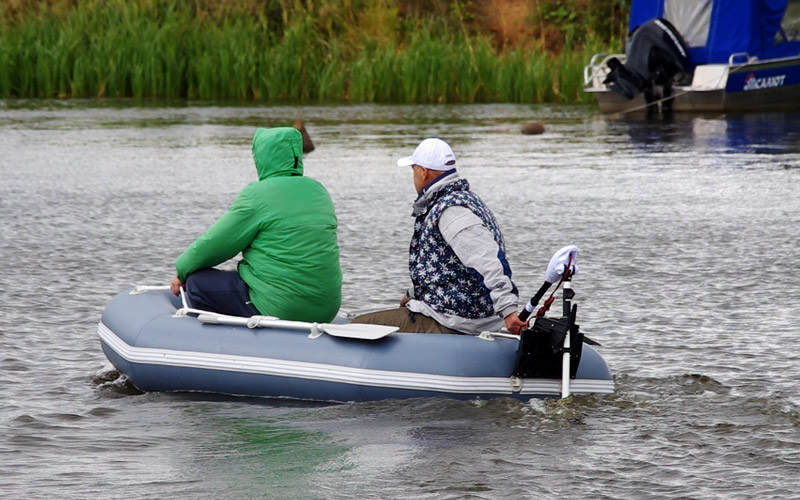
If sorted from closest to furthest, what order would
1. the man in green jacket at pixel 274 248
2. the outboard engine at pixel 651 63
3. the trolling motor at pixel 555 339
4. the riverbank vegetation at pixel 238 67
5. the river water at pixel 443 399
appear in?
1. the river water at pixel 443 399
2. the trolling motor at pixel 555 339
3. the man in green jacket at pixel 274 248
4. the outboard engine at pixel 651 63
5. the riverbank vegetation at pixel 238 67

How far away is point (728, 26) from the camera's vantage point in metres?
25.8

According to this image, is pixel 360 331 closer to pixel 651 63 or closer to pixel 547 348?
pixel 547 348

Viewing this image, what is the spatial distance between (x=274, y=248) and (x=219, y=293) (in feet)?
1.26

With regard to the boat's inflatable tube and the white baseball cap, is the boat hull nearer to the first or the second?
the white baseball cap

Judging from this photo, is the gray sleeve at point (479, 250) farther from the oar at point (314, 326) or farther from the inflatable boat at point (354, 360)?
the oar at point (314, 326)

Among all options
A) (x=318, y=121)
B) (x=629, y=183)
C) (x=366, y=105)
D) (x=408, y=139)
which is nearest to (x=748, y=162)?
(x=629, y=183)

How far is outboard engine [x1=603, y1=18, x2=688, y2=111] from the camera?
1000 inches

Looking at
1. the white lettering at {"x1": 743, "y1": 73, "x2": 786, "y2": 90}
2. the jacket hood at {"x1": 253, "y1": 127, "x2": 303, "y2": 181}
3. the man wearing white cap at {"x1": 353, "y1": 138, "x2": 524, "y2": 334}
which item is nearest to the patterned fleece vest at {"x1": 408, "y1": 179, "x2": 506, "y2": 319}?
the man wearing white cap at {"x1": 353, "y1": 138, "x2": 524, "y2": 334}

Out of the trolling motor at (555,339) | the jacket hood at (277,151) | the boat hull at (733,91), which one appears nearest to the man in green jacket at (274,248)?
the jacket hood at (277,151)

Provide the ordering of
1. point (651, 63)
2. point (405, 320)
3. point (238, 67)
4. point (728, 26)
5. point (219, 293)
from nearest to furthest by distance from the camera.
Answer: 1. point (405, 320)
2. point (219, 293)
3. point (651, 63)
4. point (728, 26)
5. point (238, 67)

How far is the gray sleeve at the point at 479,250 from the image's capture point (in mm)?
6262

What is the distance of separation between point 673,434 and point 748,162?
12397 mm

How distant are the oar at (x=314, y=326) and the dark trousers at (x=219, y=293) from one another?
160 millimetres

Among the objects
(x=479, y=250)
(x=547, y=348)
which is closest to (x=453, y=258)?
(x=479, y=250)
